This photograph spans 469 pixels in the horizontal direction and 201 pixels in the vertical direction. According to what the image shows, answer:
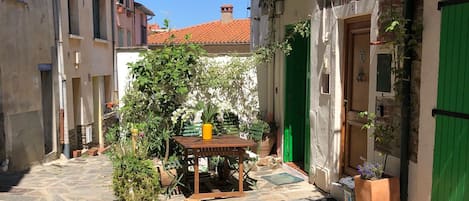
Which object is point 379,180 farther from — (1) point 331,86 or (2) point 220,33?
(2) point 220,33

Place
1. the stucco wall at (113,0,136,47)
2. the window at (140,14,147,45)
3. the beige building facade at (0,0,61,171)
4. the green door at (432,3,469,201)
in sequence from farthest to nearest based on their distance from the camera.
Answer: the window at (140,14,147,45), the stucco wall at (113,0,136,47), the beige building facade at (0,0,61,171), the green door at (432,3,469,201)

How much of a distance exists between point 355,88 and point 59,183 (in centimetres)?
464

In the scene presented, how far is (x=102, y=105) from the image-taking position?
13.2m

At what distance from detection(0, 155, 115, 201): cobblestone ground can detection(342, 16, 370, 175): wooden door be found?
127 inches

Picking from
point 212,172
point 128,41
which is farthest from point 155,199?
point 128,41

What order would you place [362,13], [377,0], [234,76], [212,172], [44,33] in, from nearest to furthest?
[377,0] → [362,13] → [212,172] → [234,76] → [44,33]

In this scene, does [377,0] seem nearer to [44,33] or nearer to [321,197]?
[321,197]

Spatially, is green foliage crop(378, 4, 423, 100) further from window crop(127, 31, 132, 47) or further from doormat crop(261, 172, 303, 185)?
window crop(127, 31, 132, 47)

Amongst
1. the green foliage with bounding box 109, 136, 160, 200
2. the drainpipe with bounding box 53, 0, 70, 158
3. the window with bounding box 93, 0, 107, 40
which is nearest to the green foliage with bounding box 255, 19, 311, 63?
the green foliage with bounding box 109, 136, 160, 200

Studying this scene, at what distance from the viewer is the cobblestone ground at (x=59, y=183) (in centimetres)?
571

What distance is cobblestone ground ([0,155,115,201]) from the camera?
5.71 meters

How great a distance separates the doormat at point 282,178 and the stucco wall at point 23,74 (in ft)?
14.2

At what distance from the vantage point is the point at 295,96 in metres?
7.40

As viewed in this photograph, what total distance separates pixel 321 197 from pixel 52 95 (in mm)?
6296
